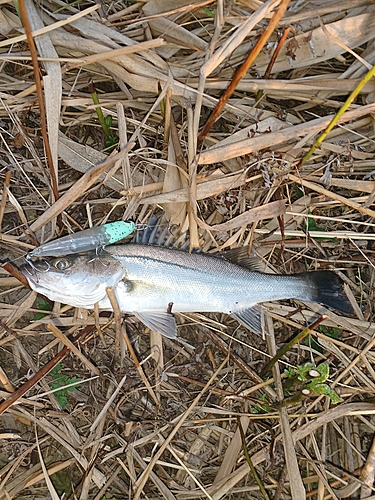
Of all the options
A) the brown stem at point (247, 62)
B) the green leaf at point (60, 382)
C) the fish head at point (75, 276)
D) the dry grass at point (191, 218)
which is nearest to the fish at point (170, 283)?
the fish head at point (75, 276)

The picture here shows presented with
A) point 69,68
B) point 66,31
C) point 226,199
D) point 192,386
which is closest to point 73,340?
point 192,386

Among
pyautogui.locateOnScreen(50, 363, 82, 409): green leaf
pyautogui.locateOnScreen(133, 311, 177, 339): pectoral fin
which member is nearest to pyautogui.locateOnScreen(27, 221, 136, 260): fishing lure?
pyautogui.locateOnScreen(133, 311, 177, 339): pectoral fin

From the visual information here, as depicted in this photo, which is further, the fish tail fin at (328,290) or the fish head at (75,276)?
the fish tail fin at (328,290)

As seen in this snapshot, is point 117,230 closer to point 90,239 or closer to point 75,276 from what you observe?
point 90,239

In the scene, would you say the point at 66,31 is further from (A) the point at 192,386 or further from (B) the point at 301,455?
(B) the point at 301,455

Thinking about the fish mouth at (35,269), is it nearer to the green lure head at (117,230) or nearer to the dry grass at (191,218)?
the dry grass at (191,218)
